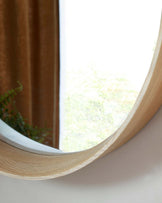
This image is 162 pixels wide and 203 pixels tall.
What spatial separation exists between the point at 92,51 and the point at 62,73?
4.3 inches

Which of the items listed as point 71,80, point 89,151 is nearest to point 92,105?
point 71,80

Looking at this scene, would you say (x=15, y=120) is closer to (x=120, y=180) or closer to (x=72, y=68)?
(x=72, y=68)

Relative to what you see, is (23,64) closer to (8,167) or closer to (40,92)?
(40,92)

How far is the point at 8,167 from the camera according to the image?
2.02 feet

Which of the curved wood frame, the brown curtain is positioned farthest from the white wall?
the brown curtain

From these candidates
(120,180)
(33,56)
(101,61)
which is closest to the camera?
(120,180)

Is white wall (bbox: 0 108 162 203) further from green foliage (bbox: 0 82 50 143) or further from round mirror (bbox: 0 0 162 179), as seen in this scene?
green foliage (bbox: 0 82 50 143)

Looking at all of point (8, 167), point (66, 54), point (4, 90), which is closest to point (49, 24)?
point (66, 54)

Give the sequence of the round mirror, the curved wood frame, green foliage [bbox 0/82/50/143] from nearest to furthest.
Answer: the curved wood frame → the round mirror → green foliage [bbox 0/82/50/143]

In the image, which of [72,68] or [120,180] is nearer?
[120,180]

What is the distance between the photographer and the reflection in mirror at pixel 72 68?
0.65 m

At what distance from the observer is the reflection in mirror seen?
652 millimetres

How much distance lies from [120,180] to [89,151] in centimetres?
8

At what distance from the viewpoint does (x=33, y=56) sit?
866 mm
